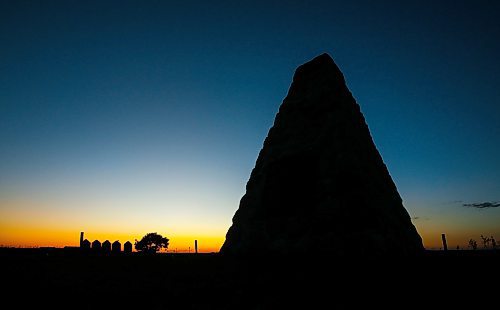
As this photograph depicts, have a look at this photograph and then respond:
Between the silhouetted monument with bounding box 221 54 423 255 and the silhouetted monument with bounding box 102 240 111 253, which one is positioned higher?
the silhouetted monument with bounding box 221 54 423 255

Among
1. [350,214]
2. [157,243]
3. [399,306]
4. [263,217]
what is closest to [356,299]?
[399,306]

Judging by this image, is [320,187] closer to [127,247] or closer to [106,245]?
[106,245]

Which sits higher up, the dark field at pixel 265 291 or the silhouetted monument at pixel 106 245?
the silhouetted monument at pixel 106 245

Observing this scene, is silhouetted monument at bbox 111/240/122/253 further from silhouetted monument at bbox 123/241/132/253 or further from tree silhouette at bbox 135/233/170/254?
tree silhouette at bbox 135/233/170/254

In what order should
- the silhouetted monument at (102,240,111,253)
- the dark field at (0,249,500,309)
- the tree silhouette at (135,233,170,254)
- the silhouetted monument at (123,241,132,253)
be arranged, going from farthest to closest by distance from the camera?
the tree silhouette at (135,233,170,254), the silhouetted monument at (123,241,132,253), the silhouetted monument at (102,240,111,253), the dark field at (0,249,500,309)

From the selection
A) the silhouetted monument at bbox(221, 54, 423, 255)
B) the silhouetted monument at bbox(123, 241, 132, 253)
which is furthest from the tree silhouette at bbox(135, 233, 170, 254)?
the silhouetted monument at bbox(221, 54, 423, 255)

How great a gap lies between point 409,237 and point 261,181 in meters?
6.41

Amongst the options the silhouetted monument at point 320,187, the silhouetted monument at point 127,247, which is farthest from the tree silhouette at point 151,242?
the silhouetted monument at point 320,187

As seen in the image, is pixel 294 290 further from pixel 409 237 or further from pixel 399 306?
pixel 409 237

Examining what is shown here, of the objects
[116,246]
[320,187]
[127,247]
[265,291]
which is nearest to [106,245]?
[116,246]

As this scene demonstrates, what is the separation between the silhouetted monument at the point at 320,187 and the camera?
10562 mm

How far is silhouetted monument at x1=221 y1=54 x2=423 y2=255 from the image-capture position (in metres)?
10.6

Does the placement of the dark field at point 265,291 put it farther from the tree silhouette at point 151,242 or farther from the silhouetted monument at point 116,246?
the tree silhouette at point 151,242

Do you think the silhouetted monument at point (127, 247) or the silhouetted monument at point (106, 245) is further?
the silhouetted monument at point (127, 247)
